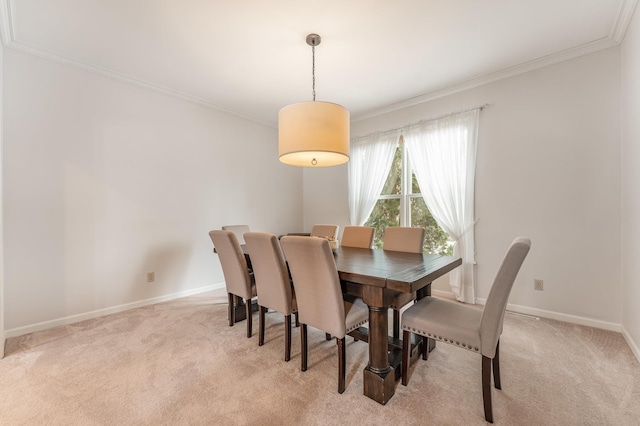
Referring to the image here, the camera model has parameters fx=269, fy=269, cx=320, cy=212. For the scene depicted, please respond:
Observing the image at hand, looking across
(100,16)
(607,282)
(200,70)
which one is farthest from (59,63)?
(607,282)

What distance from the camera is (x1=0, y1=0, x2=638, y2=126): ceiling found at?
2.05 metres

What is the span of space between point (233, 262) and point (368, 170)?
256 cm

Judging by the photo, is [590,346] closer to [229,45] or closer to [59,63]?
[229,45]

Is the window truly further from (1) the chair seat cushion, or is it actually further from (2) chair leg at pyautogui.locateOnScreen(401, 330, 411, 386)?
(2) chair leg at pyautogui.locateOnScreen(401, 330, 411, 386)

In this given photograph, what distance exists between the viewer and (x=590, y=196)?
101 inches

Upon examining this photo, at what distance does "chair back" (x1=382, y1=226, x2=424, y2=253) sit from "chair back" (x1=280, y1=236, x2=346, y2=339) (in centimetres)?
118

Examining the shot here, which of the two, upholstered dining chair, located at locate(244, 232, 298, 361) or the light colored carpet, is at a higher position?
upholstered dining chair, located at locate(244, 232, 298, 361)

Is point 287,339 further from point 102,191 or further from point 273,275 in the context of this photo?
point 102,191

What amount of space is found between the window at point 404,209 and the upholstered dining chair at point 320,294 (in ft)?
6.92

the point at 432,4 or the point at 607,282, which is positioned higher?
the point at 432,4

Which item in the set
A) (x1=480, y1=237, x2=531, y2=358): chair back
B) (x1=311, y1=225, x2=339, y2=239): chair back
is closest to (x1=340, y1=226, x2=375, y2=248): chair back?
(x1=311, y1=225, x2=339, y2=239): chair back

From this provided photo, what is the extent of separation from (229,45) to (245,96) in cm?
112

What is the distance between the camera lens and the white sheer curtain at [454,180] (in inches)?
127

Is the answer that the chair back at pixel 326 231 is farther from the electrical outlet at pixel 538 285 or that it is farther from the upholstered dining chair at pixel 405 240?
the electrical outlet at pixel 538 285
